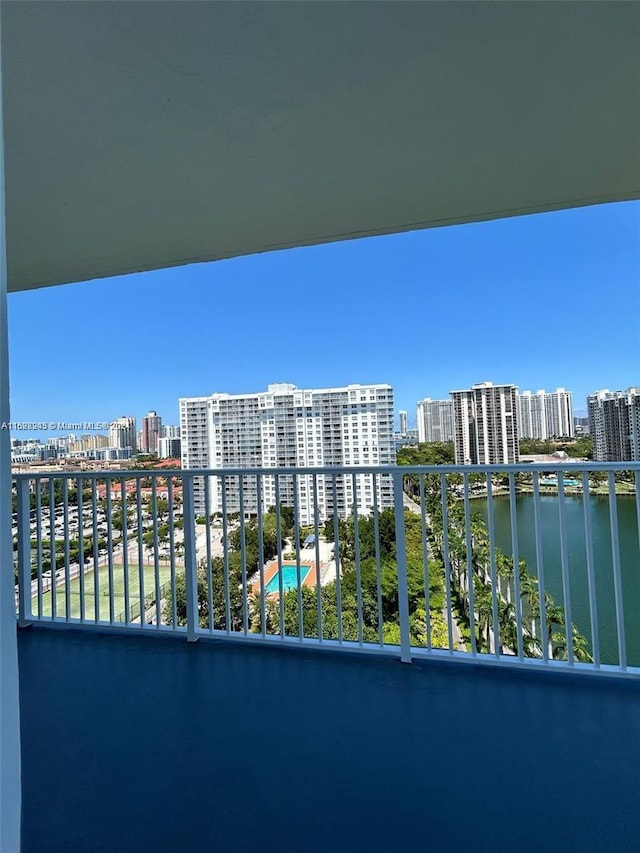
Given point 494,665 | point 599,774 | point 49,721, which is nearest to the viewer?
point 599,774

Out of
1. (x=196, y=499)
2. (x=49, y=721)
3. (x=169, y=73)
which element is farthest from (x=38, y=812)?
(x=169, y=73)

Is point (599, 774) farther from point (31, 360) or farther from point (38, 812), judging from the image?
point (31, 360)

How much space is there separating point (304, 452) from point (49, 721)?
206 cm

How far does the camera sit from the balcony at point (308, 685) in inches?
52.2

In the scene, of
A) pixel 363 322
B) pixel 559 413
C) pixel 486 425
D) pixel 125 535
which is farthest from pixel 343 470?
pixel 363 322

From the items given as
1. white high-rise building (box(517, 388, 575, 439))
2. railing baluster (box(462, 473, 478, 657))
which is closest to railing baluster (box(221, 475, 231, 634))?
railing baluster (box(462, 473, 478, 657))

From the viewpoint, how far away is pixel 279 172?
192 cm

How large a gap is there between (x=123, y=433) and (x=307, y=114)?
2.79 m

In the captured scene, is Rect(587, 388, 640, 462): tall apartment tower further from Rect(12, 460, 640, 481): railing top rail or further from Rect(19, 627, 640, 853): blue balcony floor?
Rect(19, 627, 640, 853): blue balcony floor

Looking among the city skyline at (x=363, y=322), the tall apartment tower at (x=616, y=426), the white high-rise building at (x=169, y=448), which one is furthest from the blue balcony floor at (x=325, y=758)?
the city skyline at (x=363, y=322)

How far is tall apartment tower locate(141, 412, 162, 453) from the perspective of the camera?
11.0ft

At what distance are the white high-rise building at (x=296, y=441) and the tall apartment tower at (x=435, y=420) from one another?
336mm

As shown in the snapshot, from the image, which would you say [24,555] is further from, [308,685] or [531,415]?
[531,415]

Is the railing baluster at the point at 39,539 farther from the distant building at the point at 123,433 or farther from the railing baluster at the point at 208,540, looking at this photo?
the railing baluster at the point at 208,540
